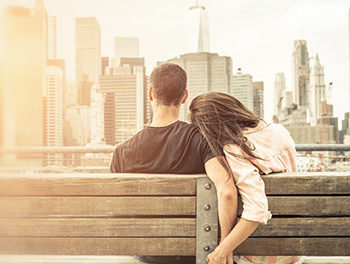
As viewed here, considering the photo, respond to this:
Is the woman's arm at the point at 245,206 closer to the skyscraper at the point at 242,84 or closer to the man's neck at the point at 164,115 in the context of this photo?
the man's neck at the point at 164,115

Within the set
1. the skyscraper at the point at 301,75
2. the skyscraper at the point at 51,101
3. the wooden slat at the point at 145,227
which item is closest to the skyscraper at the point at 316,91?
the skyscraper at the point at 301,75

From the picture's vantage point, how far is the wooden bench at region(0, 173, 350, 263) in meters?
1.59

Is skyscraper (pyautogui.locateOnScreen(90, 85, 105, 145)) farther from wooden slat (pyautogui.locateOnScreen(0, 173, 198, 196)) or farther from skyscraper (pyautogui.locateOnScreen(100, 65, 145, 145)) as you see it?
wooden slat (pyautogui.locateOnScreen(0, 173, 198, 196))

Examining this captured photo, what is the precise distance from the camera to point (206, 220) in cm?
161

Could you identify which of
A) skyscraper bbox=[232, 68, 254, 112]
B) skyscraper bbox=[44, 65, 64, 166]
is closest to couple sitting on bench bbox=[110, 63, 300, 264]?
skyscraper bbox=[44, 65, 64, 166]

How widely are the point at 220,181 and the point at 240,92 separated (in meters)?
87.3

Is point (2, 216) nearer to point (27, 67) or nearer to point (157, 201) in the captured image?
point (157, 201)

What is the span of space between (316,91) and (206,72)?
38.3 metres

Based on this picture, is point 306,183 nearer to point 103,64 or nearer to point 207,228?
point 207,228

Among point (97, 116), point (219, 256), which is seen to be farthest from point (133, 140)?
point (97, 116)

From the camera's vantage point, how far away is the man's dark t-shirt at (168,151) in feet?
5.72

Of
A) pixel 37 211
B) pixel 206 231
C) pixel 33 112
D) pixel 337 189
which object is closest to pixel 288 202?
pixel 337 189

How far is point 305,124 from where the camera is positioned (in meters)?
94.3

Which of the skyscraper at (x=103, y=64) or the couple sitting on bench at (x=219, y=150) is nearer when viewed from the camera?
the couple sitting on bench at (x=219, y=150)
